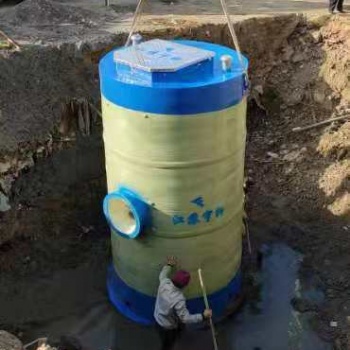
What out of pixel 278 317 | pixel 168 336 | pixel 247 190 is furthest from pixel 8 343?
pixel 247 190

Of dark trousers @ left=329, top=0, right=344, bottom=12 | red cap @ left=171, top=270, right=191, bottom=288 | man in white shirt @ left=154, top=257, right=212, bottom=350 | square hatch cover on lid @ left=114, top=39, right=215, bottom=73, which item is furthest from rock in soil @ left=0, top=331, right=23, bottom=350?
dark trousers @ left=329, top=0, right=344, bottom=12

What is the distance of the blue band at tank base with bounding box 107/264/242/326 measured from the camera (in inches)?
272

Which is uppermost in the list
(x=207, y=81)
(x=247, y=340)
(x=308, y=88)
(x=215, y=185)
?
(x=207, y=81)

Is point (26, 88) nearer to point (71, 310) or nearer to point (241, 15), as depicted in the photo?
point (71, 310)

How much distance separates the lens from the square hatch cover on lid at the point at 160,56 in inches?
227

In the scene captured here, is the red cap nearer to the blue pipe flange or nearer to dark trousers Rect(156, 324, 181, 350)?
the blue pipe flange

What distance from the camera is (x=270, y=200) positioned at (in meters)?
9.20

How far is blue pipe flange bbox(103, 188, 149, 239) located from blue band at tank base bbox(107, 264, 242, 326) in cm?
88

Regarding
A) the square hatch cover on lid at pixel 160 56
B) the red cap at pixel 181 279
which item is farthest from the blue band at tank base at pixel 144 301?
the square hatch cover on lid at pixel 160 56

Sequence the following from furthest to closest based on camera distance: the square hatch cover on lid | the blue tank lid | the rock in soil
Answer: the square hatch cover on lid < the blue tank lid < the rock in soil

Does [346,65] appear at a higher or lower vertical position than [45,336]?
higher

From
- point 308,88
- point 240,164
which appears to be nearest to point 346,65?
point 308,88

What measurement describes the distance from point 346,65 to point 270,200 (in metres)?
2.84

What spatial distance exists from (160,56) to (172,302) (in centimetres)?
269
